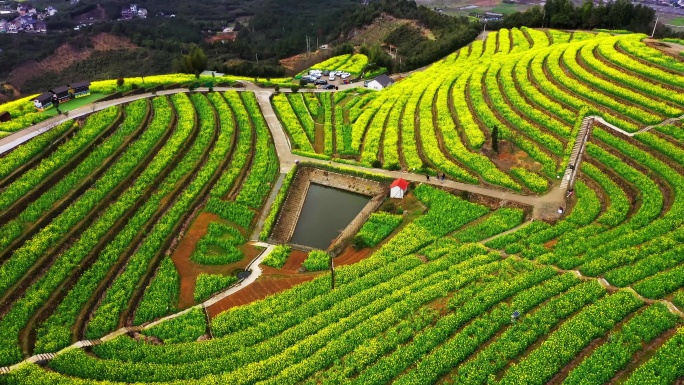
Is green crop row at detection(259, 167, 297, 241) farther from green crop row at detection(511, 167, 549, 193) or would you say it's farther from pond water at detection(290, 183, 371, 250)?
green crop row at detection(511, 167, 549, 193)

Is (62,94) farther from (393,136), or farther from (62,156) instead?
(393,136)

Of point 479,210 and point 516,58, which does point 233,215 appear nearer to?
point 479,210

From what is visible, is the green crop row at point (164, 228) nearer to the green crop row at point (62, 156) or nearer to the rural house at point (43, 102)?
the green crop row at point (62, 156)

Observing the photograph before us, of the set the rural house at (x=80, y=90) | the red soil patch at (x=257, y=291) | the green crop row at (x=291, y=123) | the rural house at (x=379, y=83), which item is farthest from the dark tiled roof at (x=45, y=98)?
the rural house at (x=379, y=83)

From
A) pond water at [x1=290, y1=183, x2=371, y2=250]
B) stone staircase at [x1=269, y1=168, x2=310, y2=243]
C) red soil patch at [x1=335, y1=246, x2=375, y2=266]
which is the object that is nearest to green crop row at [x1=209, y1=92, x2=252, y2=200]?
stone staircase at [x1=269, y1=168, x2=310, y2=243]

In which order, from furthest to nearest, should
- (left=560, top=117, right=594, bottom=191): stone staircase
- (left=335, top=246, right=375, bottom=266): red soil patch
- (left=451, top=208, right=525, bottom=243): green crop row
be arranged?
(left=560, top=117, right=594, bottom=191): stone staircase < (left=451, top=208, right=525, bottom=243): green crop row < (left=335, top=246, right=375, bottom=266): red soil patch

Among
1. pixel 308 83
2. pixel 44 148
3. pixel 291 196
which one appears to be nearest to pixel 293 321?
pixel 291 196

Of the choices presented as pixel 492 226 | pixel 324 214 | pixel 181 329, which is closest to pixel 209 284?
pixel 181 329
